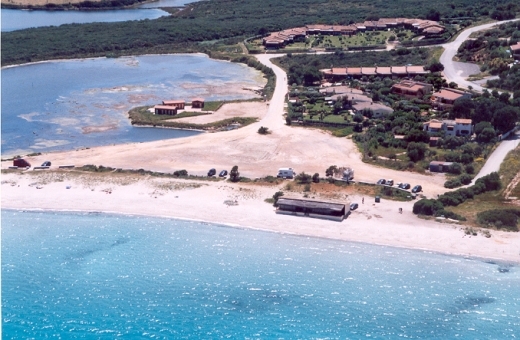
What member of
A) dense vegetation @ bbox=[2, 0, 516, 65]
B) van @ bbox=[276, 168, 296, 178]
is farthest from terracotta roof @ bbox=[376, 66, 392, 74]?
van @ bbox=[276, 168, 296, 178]

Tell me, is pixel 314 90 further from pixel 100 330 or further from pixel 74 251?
pixel 100 330

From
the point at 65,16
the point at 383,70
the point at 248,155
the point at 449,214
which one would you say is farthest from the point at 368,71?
the point at 65,16

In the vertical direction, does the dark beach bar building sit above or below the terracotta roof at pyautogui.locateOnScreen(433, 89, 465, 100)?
below

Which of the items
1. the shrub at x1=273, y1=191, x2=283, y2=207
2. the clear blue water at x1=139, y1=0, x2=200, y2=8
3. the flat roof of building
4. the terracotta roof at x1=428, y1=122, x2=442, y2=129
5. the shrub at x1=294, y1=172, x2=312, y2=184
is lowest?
the shrub at x1=273, y1=191, x2=283, y2=207

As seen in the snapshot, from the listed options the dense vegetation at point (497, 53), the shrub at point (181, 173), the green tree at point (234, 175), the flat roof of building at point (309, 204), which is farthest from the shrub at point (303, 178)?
the dense vegetation at point (497, 53)

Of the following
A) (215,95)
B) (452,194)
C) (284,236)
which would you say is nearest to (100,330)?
(284,236)

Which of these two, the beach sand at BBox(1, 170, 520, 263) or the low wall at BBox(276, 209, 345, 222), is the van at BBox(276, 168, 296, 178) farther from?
the low wall at BBox(276, 209, 345, 222)

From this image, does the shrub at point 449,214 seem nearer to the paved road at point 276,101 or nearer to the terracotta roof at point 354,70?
the paved road at point 276,101
